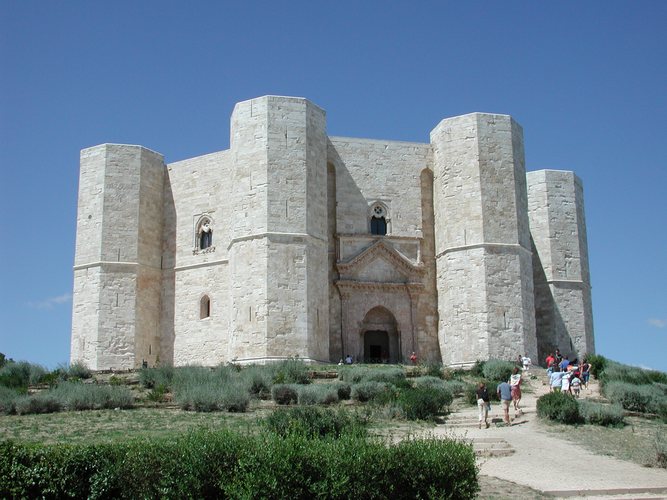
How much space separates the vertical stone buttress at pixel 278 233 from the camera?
1031 inches

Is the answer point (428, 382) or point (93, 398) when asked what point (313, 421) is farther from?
point (428, 382)

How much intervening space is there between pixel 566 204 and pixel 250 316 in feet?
43.2

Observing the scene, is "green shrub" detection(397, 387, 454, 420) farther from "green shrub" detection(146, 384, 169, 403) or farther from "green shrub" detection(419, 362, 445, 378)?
"green shrub" detection(419, 362, 445, 378)

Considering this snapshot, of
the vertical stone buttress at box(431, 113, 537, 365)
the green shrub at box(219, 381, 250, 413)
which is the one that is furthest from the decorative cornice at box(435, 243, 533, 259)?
the green shrub at box(219, 381, 250, 413)

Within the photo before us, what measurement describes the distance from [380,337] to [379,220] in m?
3.99

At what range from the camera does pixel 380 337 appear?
29.5m

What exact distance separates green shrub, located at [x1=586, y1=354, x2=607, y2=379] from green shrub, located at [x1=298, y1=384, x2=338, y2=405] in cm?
975

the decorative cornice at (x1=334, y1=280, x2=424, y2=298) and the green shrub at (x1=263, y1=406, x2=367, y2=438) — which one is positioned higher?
the decorative cornice at (x1=334, y1=280, x2=424, y2=298)

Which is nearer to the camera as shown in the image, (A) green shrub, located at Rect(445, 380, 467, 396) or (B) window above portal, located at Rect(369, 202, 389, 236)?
(A) green shrub, located at Rect(445, 380, 467, 396)

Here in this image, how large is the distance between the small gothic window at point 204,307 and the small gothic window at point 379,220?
610 centimetres

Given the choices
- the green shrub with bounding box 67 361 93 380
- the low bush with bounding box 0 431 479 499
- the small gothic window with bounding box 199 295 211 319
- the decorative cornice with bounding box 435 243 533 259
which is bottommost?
the low bush with bounding box 0 431 479 499

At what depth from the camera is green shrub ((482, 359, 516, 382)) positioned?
24031mm

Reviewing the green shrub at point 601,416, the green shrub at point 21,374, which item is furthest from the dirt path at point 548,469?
the green shrub at point 21,374

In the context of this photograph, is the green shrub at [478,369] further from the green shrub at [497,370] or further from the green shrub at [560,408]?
the green shrub at [560,408]
